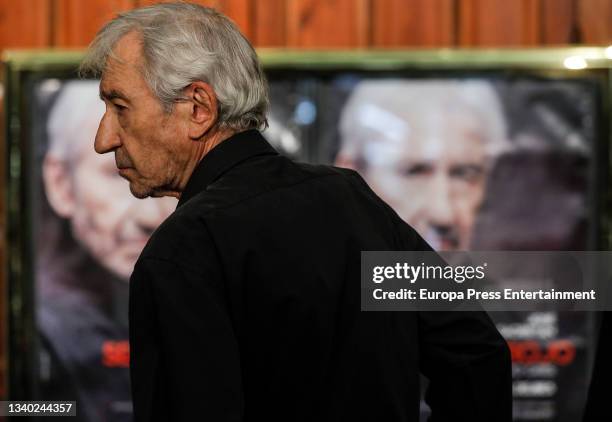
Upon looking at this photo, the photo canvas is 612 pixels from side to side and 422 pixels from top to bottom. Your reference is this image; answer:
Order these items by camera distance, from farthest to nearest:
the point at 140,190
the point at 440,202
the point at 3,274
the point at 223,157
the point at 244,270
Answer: the point at 3,274 < the point at 440,202 < the point at 140,190 < the point at 223,157 < the point at 244,270

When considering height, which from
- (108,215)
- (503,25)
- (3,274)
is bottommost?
(3,274)

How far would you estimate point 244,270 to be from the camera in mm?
966

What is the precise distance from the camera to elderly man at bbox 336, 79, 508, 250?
2.35m

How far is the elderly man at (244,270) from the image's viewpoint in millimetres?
926

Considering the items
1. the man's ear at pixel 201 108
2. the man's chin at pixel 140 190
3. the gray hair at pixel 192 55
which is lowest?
the man's chin at pixel 140 190

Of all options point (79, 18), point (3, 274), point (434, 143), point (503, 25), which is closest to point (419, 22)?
point (503, 25)

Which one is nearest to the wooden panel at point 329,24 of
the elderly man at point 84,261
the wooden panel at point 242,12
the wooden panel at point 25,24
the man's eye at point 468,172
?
the wooden panel at point 242,12

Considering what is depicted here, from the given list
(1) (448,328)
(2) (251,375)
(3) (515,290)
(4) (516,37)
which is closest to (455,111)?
(4) (516,37)

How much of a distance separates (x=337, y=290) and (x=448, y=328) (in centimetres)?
20

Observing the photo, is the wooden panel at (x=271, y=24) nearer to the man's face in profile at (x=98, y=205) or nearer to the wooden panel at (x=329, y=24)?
the wooden panel at (x=329, y=24)

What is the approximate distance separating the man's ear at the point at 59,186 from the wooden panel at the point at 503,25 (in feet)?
3.71

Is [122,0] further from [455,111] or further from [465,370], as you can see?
[465,370]

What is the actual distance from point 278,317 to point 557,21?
1763 millimetres

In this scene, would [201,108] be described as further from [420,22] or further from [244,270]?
[420,22]
